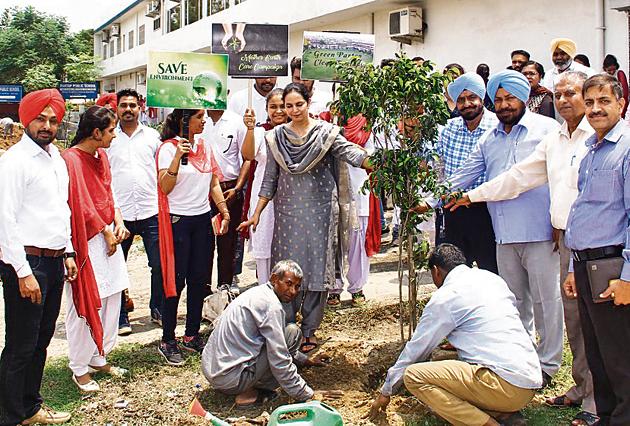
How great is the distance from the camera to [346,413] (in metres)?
4.07

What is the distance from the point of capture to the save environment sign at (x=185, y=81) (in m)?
5.06

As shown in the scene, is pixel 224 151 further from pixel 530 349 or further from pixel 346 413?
pixel 530 349

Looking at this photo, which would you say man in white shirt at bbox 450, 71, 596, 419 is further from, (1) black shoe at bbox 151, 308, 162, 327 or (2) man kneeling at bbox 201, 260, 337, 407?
(1) black shoe at bbox 151, 308, 162, 327

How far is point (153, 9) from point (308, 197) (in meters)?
28.5

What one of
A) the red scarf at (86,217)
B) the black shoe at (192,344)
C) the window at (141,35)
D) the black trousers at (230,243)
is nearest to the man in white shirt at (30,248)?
the red scarf at (86,217)

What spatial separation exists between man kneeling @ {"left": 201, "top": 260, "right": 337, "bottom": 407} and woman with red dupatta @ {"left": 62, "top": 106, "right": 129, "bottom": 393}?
0.90 m

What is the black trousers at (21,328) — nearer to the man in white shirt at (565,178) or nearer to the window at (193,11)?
the man in white shirt at (565,178)

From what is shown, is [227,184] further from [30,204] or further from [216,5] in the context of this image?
[216,5]

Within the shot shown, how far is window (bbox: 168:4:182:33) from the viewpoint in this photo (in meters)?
27.4

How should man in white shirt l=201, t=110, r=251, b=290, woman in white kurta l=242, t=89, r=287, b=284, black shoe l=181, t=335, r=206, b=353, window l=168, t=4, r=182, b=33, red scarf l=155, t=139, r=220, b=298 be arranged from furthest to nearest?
window l=168, t=4, r=182, b=33 < man in white shirt l=201, t=110, r=251, b=290 < woman in white kurta l=242, t=89, r=287, b=284 < black shoe l=181, t=335, r=206, b=353 < red scarf l=155, t=139, r=220, b=298

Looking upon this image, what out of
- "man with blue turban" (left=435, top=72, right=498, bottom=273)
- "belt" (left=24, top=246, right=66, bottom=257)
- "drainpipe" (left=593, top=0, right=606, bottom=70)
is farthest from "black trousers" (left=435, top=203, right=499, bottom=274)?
"drainpipe" (left=593, top=0, right=606, bottom=70)

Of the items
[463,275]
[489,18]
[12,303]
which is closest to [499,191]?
[463,275]

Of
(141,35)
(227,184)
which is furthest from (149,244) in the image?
(141,35)

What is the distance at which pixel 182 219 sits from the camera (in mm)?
4977
